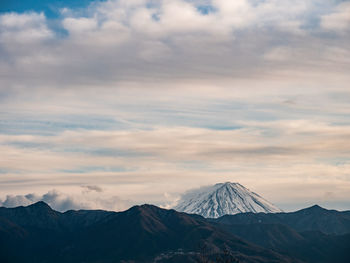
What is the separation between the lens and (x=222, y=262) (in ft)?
565

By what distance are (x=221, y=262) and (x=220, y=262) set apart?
1977mm

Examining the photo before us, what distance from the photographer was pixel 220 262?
563 feet

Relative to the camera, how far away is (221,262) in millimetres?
173375

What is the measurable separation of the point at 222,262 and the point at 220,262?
92cm

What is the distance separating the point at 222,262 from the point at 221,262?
1.30 meters
